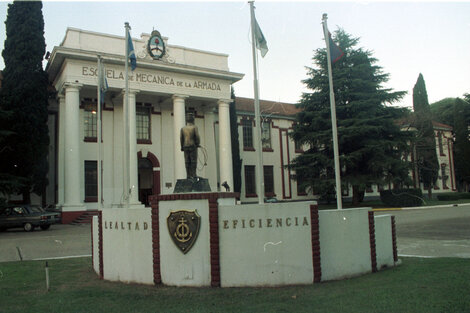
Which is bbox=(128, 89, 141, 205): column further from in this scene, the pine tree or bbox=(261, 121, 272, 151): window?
the pine tree

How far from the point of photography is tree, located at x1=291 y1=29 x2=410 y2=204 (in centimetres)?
3005

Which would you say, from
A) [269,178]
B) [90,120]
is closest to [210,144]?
[269,178]

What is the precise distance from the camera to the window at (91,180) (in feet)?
94.7

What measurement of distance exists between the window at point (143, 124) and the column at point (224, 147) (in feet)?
18.2

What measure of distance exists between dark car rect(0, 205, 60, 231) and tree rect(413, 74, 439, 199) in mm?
31599

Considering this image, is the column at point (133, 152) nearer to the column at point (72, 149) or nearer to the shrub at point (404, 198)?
the column at point (72, 149)

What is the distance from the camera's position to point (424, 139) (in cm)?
3744

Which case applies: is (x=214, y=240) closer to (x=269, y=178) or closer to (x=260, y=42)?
(x=260, y=42)

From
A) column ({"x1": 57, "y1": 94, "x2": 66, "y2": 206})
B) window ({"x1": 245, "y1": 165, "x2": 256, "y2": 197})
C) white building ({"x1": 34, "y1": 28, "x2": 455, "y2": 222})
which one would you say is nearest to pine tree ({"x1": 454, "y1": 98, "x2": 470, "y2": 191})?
window ({"x1": 245, "y1": 165, "x2": 256, "y2": 197})

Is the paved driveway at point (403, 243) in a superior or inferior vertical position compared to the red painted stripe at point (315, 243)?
inferior

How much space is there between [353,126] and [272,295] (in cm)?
2471

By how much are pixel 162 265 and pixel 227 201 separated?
1875mm

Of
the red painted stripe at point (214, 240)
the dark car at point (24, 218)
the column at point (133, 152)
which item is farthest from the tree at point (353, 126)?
the red painted stripe at point (214, 240)

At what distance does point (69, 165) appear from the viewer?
25891mm
